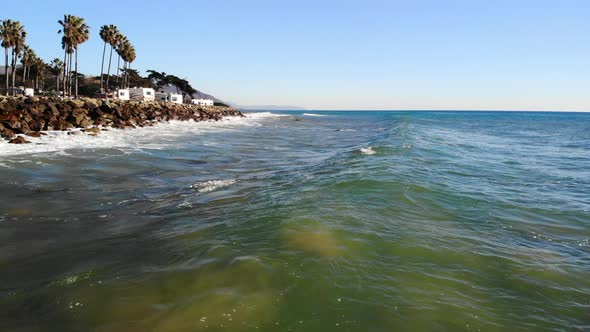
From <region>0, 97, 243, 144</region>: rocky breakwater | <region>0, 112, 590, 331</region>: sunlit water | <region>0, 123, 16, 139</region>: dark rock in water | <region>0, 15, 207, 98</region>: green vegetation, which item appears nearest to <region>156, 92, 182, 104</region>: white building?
<region>0, 15, 207, 98</region>: green vegetation

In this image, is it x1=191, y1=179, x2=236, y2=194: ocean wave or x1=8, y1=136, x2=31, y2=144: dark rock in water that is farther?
x1=8, y1=136, x2=31, y2=144: dark rock in water

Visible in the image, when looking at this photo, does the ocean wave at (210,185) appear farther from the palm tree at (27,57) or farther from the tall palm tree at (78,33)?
the palm tree at (27,57)

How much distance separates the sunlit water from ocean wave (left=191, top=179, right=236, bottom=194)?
7cm

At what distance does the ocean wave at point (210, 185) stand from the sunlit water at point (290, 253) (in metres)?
0.07

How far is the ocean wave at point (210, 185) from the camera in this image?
12.1m

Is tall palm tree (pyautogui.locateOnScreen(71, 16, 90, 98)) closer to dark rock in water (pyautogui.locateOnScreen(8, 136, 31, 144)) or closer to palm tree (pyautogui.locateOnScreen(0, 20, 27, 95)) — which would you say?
palm tree (pyautogui.locateOnScreen(0, 20, 27, 95))

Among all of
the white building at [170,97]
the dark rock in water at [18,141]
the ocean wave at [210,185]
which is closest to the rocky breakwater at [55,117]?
the dark rock in water at [18,141]

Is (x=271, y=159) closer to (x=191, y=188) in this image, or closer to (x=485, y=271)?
(x=191, y=188)

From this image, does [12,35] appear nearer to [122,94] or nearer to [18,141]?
[122,94]

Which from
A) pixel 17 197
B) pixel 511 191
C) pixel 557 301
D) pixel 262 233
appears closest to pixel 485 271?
pixel 557 301

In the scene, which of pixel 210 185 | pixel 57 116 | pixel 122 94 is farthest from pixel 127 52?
pixel 210 185

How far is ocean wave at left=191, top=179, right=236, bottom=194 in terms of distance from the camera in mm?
12125

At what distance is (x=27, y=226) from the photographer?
26.0 ft

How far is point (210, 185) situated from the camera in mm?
12797
